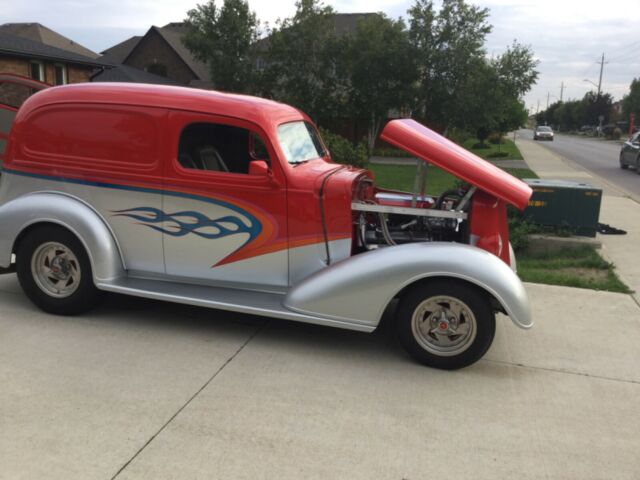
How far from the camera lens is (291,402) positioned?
3.59 m

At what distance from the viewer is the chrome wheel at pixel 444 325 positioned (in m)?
4.04

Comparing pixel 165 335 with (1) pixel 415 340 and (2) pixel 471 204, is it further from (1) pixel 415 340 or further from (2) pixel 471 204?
(2) pixel 471 204

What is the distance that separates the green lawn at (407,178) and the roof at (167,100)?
7.90m

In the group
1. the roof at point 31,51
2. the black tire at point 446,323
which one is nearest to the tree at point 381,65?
the roof at point 31,51

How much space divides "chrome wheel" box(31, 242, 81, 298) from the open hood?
9.23ft

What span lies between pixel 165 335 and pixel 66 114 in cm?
203

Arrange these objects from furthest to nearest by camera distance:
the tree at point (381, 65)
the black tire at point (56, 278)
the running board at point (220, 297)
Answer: the tree at point (381, 65)
the black tire at point (56, 278)
the running board at point (220, 297)

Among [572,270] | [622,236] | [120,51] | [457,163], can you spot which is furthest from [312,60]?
[120,51]

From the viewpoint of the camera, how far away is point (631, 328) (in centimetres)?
512

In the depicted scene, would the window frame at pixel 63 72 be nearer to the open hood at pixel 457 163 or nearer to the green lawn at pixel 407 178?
the green lawn at pixel 407 178

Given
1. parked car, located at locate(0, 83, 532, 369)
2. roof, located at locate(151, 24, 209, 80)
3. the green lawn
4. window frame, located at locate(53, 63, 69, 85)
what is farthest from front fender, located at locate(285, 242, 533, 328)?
roof, located at locate(151, 24, 209, 80)

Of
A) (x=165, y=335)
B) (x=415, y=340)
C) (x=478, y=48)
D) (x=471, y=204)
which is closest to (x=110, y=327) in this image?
(x=165, y=335)

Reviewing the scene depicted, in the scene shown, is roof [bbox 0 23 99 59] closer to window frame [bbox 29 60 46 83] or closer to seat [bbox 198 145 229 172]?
window frame [bbox 29 60 46 83]

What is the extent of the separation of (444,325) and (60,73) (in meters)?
25.5
